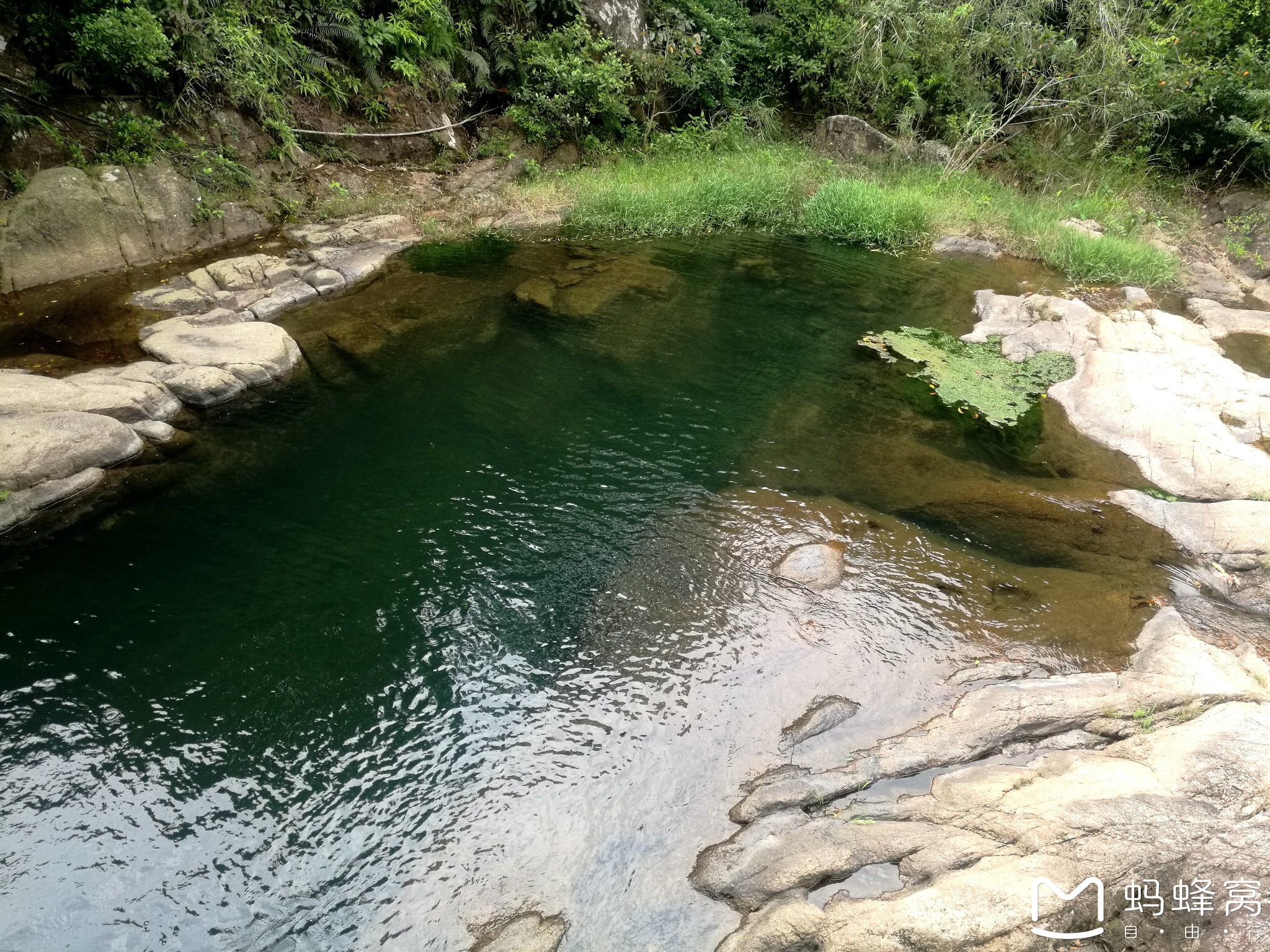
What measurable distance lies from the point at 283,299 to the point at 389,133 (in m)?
5.87

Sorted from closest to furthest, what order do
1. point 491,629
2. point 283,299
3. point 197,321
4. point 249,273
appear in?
point 491,629, point 197,321, point 283,299, point 249,273

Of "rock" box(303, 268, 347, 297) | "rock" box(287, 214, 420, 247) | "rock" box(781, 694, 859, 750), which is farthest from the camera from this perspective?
"rock" box(287, 214, 420, 247)

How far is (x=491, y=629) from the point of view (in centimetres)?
529

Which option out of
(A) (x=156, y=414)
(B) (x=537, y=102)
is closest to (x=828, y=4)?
(B) (x=537, y=102)

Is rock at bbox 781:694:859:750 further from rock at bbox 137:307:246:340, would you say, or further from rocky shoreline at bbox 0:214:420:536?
rock at bbox 137:307:246:340

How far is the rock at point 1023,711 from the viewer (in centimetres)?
414

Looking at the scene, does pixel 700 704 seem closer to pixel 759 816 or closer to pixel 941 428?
pixel 759 816

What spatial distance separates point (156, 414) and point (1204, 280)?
15221mm

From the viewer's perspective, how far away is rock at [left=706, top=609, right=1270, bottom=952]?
3123 millimetres

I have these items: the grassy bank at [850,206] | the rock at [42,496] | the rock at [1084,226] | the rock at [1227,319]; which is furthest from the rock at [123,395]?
the rock at [1084,226]

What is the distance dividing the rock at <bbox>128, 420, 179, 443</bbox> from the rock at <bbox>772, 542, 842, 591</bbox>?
19.4 ft

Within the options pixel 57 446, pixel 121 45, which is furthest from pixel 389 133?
pixel 57 446

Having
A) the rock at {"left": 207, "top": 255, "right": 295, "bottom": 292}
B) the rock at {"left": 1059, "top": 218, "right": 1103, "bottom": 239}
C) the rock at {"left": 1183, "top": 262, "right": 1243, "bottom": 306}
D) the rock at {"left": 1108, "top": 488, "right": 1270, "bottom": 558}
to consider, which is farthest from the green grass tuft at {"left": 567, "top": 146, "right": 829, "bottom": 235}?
the rock at {"left": 1108, "top": 488, "right": 1270, "bottom": 558}

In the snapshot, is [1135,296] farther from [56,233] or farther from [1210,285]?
[56,233]
